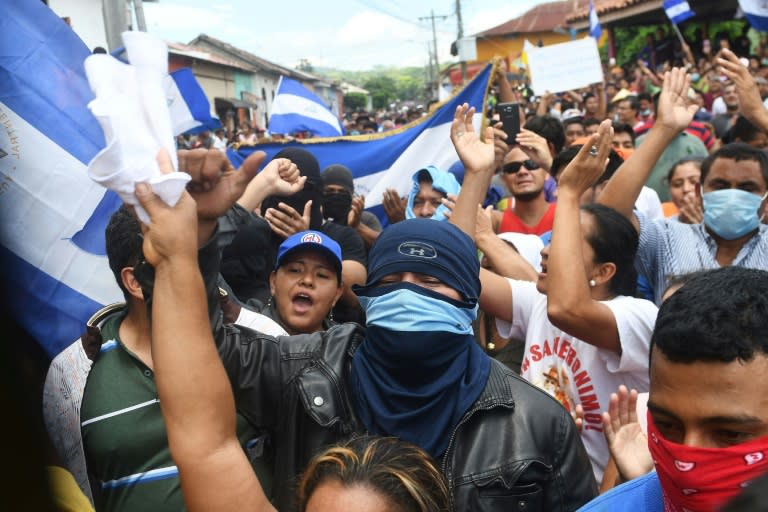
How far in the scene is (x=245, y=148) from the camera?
21.9 ft

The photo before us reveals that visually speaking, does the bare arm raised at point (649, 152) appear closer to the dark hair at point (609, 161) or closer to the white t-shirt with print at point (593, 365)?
the white t-shirt with print at point (593, 365)

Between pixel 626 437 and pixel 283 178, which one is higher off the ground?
pixel 283 178

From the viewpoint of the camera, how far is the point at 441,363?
2062mm

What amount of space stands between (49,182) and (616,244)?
2.07 m

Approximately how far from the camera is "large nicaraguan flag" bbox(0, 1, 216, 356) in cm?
257

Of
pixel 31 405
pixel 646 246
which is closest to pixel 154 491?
pixel 31 405

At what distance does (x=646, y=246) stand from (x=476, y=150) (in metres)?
1.01

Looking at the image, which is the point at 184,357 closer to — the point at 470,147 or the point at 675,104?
the point at 470,147

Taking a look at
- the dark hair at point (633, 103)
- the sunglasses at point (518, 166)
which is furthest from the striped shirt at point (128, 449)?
the dark hair at point (633, 103)

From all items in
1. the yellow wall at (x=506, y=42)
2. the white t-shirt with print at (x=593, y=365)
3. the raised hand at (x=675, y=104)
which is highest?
the yellow wall at (x=506, y=42)

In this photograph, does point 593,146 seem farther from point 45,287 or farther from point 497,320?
point 45,287

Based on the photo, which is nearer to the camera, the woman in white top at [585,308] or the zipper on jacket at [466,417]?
the zipper on jacket at [466,417]

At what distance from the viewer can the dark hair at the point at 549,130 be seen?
6.42 metres

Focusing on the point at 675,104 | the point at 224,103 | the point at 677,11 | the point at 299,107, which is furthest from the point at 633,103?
the point at 224,103
